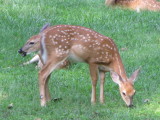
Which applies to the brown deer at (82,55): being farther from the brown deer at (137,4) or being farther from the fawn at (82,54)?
the brown deer at (137,4)

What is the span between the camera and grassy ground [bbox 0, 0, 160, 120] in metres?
9.24

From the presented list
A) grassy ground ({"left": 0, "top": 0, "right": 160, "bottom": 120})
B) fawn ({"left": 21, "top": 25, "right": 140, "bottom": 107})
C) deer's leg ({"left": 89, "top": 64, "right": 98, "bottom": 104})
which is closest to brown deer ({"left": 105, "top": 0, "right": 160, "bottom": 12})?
grassy ground ({"left": 0, "top": 0, "right": 160, "bottom": 120})

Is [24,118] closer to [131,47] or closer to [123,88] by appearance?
[123,88]

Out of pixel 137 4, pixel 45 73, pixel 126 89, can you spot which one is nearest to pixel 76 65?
pixel 45 73

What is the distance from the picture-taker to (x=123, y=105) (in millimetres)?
9664

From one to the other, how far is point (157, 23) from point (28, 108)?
20.6 ft

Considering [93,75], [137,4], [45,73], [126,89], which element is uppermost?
[45,73]

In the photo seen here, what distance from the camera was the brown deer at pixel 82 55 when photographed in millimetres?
9484

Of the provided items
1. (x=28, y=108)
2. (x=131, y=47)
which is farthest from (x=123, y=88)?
(x=131, y=47)

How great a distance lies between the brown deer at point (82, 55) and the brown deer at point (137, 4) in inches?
257

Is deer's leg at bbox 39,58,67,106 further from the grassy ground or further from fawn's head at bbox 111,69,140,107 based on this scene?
fawn's head at bbox 111,69,140,107

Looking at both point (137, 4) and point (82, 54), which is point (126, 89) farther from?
point (137, 4)

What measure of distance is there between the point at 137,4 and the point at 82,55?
700 centimetres

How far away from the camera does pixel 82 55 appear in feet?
31.6
